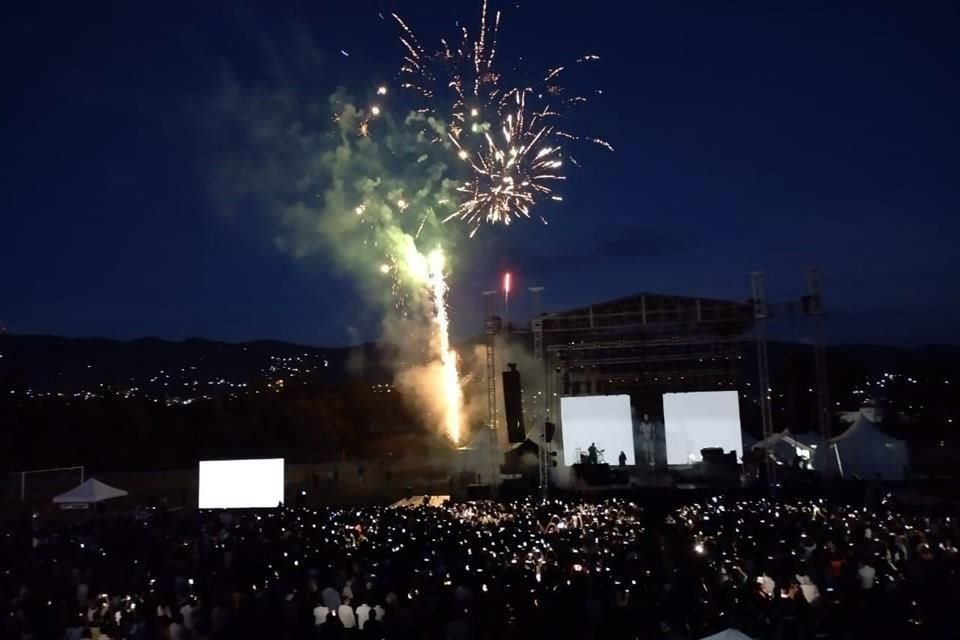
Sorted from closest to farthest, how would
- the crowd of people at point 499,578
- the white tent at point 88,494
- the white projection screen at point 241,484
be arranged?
the crowd of people at point 499,578 < the white tent at point 88,494 < the white projection screen at point 241,484

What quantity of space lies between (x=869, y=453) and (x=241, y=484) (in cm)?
1600

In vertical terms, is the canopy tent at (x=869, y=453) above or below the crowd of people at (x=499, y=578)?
above

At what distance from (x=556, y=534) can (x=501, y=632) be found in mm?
4235

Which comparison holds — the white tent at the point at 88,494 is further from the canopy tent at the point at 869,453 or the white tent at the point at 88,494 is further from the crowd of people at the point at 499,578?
the canopy tent at the point at 869,453

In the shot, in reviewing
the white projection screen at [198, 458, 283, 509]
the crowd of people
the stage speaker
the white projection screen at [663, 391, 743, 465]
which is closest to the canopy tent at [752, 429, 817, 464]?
the white projection screen at [663, 391, 743, 465]

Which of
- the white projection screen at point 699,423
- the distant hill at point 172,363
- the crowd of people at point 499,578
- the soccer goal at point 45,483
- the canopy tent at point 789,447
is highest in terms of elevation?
the distant hill at point 172,363

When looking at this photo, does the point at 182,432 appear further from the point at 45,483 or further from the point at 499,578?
the point at 499,578

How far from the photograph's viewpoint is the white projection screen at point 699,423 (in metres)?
24.1

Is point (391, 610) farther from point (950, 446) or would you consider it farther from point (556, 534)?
point (950, 446)

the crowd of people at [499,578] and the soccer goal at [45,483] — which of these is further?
the soccer goal at [45,483]

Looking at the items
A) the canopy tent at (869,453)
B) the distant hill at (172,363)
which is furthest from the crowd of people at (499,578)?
the distant hill at (172,363)

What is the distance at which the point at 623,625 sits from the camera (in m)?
6.86

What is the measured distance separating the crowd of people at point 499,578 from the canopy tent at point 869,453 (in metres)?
9.79

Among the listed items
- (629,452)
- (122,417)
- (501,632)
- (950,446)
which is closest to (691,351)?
(629,452)
